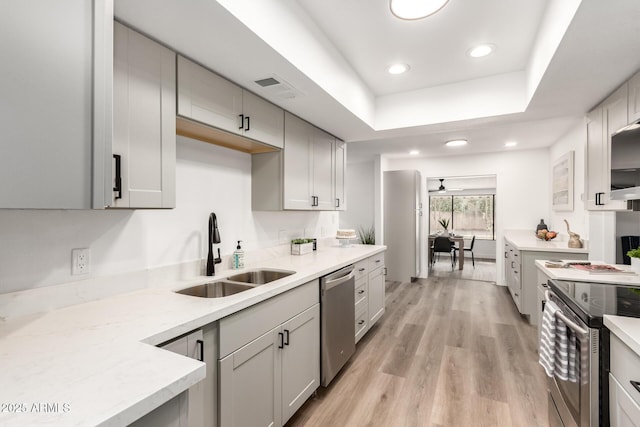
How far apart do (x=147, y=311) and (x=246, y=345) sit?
0.48 m

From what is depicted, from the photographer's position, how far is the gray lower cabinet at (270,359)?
1441 mm

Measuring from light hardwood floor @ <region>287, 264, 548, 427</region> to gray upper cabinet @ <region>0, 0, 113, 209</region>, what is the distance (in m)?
1.85

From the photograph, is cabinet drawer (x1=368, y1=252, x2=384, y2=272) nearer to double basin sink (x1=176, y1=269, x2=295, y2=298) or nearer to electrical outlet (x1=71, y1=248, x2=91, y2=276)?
double basin sink (x1=176, y1=269, x2=295, y2=298)

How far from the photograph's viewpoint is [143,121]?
4.93 ft

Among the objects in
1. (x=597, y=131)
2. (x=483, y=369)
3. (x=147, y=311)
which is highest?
(x=597, y=131)

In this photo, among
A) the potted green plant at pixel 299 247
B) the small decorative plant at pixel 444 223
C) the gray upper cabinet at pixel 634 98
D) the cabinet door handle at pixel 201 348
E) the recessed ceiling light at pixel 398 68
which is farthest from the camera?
the small decorative plant at pixel 444 223

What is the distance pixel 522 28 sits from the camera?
7.05 feet

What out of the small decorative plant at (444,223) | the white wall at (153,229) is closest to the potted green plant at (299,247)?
the white wall at (153,229)

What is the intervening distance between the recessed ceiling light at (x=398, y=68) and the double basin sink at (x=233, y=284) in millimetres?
1959

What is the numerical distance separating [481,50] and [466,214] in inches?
277

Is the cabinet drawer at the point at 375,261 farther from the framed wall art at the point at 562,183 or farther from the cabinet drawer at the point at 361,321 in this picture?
the framed wall art at the point at 562,183

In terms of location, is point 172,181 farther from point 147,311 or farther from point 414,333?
point 414,333

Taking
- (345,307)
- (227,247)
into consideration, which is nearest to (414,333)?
(345,307)

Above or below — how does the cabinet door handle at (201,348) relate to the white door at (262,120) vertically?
below
